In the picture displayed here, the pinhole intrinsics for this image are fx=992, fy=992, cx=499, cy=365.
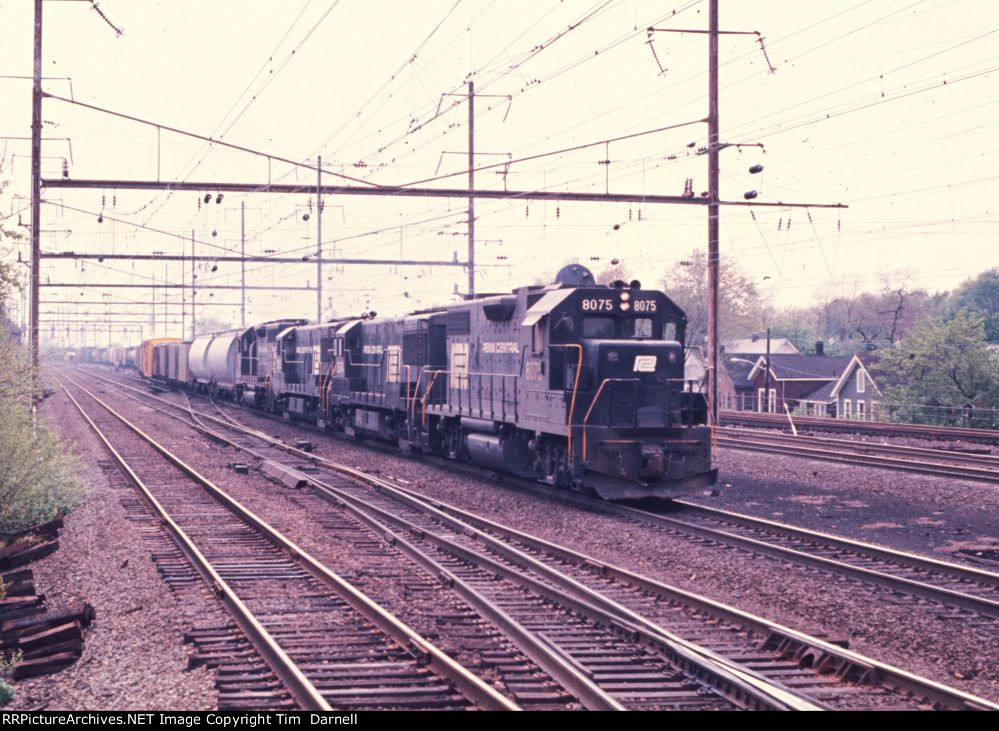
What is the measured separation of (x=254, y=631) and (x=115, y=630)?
162 cm

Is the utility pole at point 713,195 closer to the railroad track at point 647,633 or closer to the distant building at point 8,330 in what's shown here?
the railroad track at point 647,633

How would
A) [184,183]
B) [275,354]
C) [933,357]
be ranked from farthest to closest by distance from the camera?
[933,357]
[275,354]
[184,183]

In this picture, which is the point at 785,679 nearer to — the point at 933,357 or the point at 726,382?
the point at 933,357

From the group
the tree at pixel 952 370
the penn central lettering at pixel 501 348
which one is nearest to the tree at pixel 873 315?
the tree at pixel 952 370

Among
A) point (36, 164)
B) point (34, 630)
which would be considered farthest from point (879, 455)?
point (36, 164)

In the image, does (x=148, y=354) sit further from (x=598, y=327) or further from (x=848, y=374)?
(x=598, y=327)

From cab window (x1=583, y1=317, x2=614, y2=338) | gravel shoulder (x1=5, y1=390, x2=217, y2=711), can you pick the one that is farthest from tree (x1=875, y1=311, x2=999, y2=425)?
gravel shoulder (x1=5, y1=390, x2=217, y2=711)

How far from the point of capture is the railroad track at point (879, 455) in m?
19.7

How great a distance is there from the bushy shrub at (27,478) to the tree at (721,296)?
7061cm

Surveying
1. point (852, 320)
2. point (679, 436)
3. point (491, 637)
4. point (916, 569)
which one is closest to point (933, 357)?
point (679, 436)

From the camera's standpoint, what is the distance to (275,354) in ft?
128

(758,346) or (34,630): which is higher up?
(758,346)

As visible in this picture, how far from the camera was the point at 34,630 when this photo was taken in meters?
9.38

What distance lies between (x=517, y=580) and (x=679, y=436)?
20.1 ft
